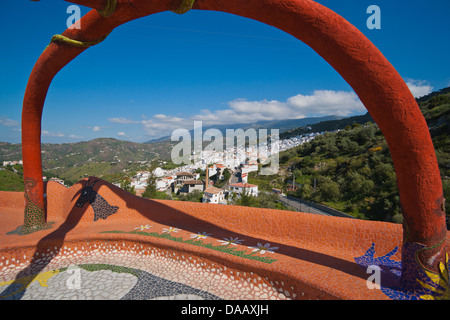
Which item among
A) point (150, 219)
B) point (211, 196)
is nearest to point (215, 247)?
point (150, 219)

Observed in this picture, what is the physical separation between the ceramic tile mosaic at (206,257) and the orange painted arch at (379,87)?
3.70 feet

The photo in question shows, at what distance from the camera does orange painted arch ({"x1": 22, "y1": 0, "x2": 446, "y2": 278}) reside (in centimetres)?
273

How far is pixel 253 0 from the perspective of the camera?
2.79 metres

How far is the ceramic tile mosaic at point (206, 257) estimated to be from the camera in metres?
3.62

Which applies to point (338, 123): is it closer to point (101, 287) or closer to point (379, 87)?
point (379, 87)

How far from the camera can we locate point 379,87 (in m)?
2.72

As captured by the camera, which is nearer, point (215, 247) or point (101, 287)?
point (101, 287)

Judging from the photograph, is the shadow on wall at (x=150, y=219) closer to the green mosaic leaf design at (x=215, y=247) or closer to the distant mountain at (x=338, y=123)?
the green mosaic leaf design at (x=215, y=247)

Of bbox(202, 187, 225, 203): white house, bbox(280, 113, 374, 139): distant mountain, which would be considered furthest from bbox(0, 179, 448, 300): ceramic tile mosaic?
bbox(280, 113, 374, 139): distant mountain

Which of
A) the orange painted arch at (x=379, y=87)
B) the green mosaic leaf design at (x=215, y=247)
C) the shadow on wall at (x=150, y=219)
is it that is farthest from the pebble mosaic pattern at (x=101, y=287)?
the orange painted arch at (x=379, y=87)

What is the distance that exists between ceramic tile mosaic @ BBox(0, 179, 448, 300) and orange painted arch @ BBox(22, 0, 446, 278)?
3.70 ft

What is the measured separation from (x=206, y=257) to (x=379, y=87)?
3951mm
